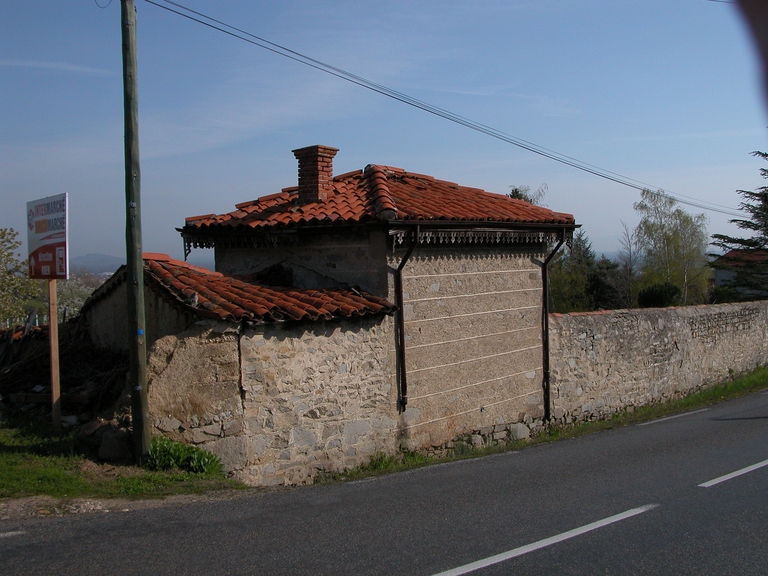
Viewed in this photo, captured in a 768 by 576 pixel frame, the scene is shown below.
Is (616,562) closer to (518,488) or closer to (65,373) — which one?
(518,488)

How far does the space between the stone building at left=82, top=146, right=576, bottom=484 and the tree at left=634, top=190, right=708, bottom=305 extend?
3471cm

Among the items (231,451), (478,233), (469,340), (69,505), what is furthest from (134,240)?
(469,340)

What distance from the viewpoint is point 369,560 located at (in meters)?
4.91

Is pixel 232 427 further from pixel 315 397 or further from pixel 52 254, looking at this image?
pixel 52 254

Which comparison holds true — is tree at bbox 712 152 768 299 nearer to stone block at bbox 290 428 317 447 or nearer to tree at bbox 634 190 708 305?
tree at bbox 634 190 708 305

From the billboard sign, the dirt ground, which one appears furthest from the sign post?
the dirt ground

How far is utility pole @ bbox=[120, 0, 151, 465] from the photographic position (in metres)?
7.12

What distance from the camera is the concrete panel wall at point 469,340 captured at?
33.4 ft

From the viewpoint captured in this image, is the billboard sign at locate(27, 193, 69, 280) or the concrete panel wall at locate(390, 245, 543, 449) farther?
the concrete panel wall at locate(390, 245, 543, 449)

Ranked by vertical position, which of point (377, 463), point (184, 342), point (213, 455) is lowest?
point (377, 463)

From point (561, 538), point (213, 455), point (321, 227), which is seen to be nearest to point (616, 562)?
point (561, 538)

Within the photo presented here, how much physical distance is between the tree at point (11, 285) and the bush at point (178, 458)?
1955cm

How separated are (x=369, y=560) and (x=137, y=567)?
1.66m

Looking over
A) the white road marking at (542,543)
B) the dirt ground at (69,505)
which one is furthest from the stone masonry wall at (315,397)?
the white road marking at (542,543)
